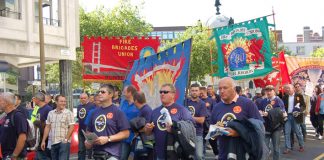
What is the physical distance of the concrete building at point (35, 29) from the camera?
20.7m

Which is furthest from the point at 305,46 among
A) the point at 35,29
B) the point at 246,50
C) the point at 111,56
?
the point at 111,56

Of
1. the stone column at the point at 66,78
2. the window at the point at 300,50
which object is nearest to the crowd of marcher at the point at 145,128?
the stone column at the point at 66,78

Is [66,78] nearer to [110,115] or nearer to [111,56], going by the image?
[111,56]

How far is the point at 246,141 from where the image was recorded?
5168 millimetres

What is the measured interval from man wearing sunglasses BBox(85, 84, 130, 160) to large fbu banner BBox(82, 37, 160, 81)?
6.55 meters

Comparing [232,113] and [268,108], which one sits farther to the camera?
[268,108]

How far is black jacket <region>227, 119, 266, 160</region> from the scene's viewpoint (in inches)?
201

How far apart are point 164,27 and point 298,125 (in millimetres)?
80569

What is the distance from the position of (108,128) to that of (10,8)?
16939mm

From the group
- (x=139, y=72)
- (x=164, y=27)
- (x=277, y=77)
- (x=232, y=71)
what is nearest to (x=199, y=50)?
(x=277, y=77)

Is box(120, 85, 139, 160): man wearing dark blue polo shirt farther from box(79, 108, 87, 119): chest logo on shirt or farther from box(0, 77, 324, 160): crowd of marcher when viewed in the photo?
box(79, 108, 87, 119): chest logo on shirt

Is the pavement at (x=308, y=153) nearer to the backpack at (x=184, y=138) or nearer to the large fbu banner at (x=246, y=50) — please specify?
the large fbu banner at (x=246, y=50)

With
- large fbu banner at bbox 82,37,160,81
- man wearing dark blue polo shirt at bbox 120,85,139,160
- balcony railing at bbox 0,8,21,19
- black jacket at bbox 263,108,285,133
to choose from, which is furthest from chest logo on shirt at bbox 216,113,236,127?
balcony railing at bbox 0,8,21,19

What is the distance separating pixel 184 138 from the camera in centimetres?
597
